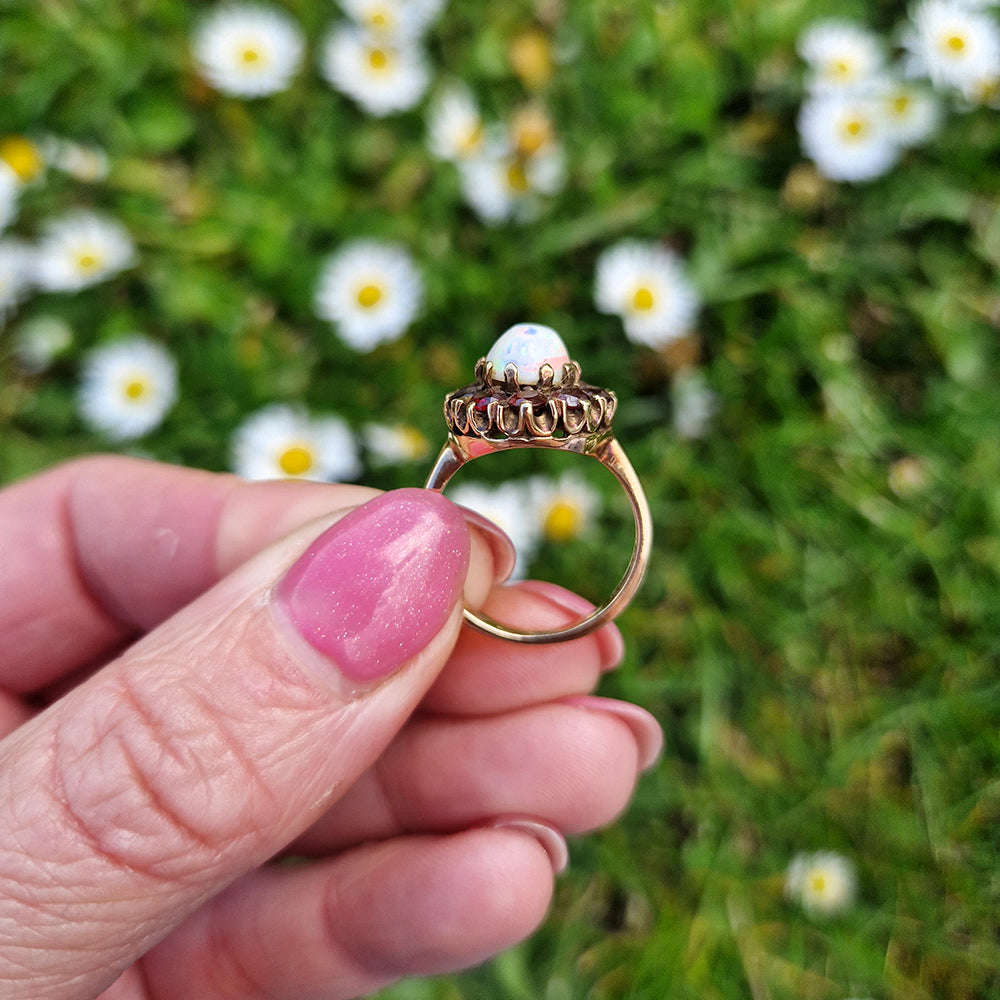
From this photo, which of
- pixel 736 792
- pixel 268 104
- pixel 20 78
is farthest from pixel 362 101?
pixel 736 792

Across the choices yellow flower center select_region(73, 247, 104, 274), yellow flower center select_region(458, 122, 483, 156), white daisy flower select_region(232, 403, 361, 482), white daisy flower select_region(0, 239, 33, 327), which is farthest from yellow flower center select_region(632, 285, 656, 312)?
white daisy flower select_region(0, 239, 33, 327)

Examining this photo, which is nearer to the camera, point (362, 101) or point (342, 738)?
point (342, 738)

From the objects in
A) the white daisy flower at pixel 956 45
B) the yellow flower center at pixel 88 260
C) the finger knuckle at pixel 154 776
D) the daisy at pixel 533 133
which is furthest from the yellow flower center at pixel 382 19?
the finger knuckle at pixel 154 776

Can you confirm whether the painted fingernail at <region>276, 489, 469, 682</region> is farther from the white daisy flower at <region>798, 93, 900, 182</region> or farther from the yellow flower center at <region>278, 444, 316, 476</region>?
the white daisy flower at <region>798, 93, 900, 182</region>

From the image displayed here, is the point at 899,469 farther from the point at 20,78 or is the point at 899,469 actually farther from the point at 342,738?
the point at 20,78

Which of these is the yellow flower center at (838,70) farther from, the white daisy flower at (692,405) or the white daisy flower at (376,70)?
the white daisy flower at (376,70)
